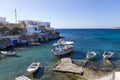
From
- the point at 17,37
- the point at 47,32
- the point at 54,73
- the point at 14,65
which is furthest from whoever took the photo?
the point at 47,32

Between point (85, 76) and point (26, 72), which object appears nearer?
point (85, 76)

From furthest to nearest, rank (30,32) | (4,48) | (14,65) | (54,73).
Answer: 1. (30,32)
2. (4,48)
3. (14,65)
4. (54,73)

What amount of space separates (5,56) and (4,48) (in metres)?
13.1

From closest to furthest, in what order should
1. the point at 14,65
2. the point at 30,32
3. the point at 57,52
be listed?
the point at 14,65 < the point at 57,52 < the point at 30,32

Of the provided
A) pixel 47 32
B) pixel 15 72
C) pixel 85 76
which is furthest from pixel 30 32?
pixel 85 76

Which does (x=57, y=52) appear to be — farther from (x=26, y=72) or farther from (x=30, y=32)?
(x=30, y=32)

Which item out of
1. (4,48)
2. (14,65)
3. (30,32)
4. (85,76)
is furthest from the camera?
(30,32)

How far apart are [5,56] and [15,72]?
13987 millimetres

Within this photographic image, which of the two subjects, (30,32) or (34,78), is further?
(30,32)

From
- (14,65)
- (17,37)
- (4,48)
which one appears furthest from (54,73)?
(17,37)

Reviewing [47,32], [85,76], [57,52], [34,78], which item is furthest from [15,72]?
[47,32]

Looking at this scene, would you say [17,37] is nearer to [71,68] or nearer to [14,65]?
[14,65]

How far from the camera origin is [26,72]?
26.1 m

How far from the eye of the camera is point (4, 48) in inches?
2018
